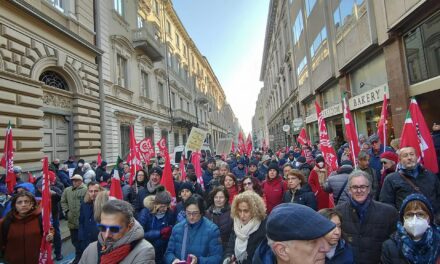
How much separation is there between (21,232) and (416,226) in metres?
4.16

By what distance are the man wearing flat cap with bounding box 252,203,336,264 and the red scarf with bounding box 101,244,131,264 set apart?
1366 millimetres

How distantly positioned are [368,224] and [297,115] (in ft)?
80.3

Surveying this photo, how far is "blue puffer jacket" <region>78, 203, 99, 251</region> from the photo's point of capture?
4.51 metres

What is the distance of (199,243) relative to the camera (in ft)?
10.3

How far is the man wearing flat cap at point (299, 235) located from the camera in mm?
1295

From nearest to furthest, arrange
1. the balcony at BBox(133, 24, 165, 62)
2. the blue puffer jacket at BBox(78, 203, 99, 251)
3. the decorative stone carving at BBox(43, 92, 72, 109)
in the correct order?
the blue puffer jacket at BBox(78, 203, 99, 251)
the decorative stone carving at BBox(43, 92, 72, 109)
the balcony at BBox(133, 24, 165, 62)

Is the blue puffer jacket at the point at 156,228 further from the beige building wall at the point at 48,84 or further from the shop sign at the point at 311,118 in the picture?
the shop sign at the point at 311,118

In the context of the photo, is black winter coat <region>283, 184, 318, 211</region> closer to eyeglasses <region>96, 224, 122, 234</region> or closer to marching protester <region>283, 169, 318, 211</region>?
marching protester <region>283, 169, 318, 211</region>

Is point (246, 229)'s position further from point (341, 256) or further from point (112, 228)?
point (112, 228)

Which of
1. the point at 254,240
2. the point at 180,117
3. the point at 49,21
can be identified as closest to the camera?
the point at 254,240

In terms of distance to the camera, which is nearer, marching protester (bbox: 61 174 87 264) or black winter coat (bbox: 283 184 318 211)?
black winter coat (bbox: 283 184 318 211)

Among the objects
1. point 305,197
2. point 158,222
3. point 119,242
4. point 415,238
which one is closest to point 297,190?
point 305,197

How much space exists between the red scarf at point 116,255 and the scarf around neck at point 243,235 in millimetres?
1131

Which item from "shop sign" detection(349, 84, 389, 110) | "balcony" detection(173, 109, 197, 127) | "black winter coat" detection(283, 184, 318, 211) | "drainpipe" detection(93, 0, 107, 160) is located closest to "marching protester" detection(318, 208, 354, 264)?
"black winter coat" detection(283, 184, 318, 211)
